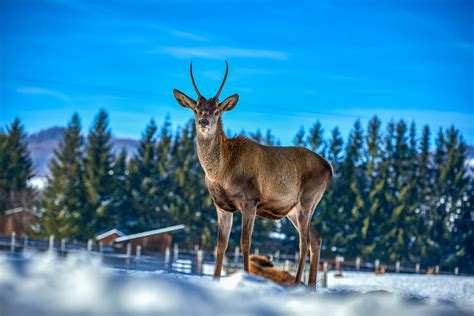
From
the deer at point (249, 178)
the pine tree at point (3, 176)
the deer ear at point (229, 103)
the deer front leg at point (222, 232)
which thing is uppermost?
the pine tree at point (3, 176)

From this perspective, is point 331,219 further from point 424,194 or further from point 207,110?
point 207,110

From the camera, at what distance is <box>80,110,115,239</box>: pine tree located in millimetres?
50594

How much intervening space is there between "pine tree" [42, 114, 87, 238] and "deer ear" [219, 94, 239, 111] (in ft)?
145

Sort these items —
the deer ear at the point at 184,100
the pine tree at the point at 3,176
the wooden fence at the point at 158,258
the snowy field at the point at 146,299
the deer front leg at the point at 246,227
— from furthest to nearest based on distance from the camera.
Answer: the pine tree at the point at 3,176 < the wooden fence at the point at 158,258 < the deer ear at the point at 184,100 < the deer front leg at the point at 246,227 < the snowy field at the point at 146,299

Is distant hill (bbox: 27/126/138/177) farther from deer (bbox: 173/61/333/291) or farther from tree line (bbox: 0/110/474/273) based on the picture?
deer (bbox: 173/61/333/291)

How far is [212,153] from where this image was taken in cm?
725

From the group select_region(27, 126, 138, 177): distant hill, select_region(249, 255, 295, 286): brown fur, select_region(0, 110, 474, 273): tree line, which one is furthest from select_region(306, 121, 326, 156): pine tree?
select_region(27, 126, 138, 177): distant hill

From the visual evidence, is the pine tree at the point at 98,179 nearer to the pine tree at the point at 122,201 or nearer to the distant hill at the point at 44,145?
the pine tree at the point at 122,201

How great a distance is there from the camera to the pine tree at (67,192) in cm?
5022

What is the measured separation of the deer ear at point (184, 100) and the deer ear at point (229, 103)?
32 centimetres

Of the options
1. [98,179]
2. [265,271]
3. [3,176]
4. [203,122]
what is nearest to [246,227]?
[203,122]

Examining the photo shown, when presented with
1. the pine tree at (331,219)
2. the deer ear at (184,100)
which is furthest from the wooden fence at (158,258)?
the deer ear at (184,100)

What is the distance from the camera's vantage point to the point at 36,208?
54.5 meters

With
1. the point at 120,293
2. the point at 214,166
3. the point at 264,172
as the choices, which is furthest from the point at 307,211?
the point at 120,293
